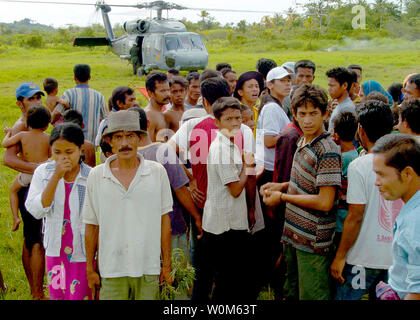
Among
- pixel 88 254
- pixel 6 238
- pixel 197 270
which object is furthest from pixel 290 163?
pixel 6 238

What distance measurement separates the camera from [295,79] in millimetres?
6109

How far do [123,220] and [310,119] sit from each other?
1.41 m

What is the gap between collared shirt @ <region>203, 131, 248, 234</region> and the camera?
3256mm

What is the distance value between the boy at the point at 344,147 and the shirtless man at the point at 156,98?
6.64 feet

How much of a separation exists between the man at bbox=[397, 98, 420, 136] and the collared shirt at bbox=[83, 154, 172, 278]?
6.36 ft

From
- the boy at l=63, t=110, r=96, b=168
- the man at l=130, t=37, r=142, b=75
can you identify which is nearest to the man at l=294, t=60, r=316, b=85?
the boy at l=63, t=110, r=96, b=168

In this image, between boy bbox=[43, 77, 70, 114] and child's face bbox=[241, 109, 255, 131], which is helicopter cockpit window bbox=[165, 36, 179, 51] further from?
child's face bbox=[241, 109, 255, 131]

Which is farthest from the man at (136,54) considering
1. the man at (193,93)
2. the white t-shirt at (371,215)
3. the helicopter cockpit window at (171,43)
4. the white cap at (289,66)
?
the white t-shirt at (371,215)

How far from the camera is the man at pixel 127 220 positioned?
8.97 ft

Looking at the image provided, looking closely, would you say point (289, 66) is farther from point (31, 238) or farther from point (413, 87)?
point (31, 238)

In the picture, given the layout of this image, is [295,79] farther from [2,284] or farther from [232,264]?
[2,284]

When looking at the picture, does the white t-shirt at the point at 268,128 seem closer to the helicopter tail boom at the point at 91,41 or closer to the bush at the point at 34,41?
the helicopter tail boom at the point at 91,41

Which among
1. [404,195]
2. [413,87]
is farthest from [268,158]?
[404,195]

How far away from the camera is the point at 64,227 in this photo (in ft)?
9.98
